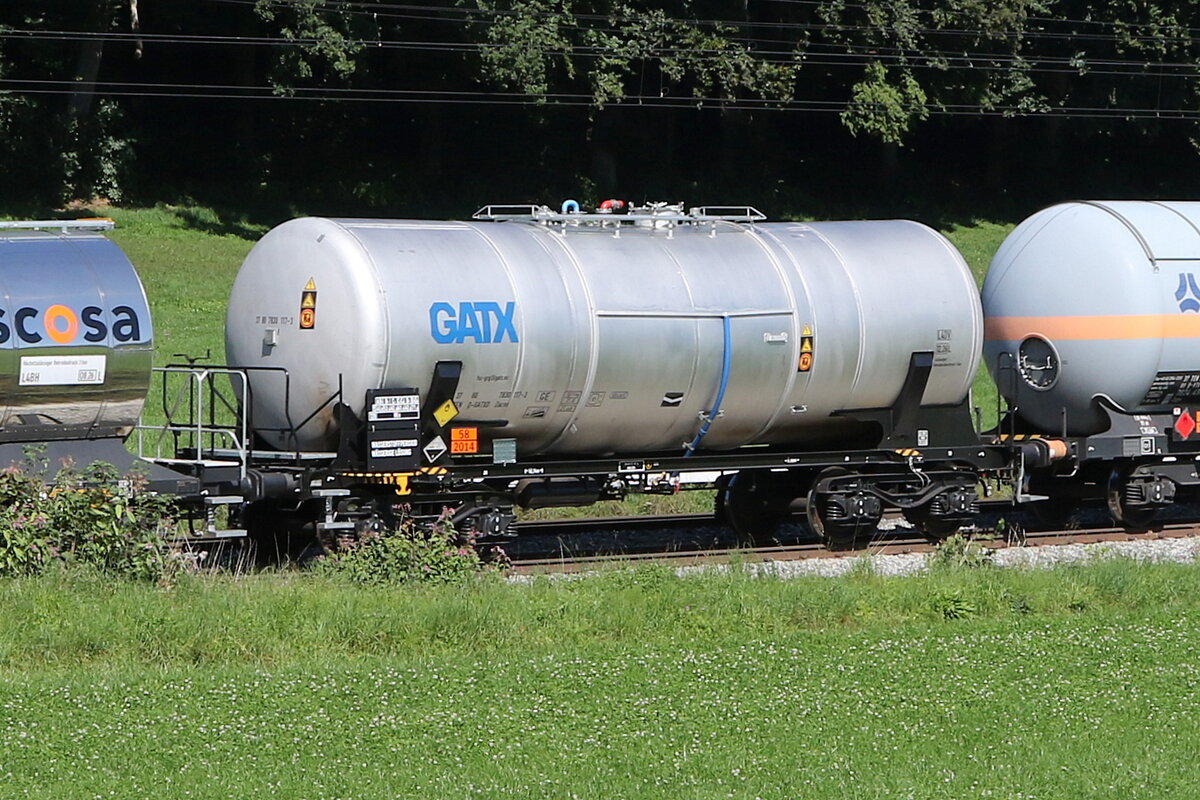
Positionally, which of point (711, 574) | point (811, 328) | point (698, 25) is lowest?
point (711, 574)

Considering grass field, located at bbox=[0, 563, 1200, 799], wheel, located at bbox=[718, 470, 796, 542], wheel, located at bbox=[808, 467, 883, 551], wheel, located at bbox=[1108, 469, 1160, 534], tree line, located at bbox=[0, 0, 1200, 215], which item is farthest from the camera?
tree line, located at bbox=[0, 0, 1200, 215]

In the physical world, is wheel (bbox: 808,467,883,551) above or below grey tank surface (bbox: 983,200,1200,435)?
below

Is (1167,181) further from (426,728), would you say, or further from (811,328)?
(426,728)

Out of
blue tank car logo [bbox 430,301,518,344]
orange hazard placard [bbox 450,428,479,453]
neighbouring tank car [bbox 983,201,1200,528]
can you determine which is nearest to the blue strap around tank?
blue tank car logo [bbox 430,301,518,344]

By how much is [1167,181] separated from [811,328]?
59873mm

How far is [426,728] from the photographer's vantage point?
31.6ft

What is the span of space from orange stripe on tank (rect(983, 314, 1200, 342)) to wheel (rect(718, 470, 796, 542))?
3.62 meters

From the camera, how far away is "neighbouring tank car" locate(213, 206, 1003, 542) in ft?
51.0

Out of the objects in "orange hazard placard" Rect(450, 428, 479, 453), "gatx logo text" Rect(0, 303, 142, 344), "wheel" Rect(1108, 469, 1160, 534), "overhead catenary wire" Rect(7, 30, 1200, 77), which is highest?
"overhead catenary wire" Rect(7, 30, 1200, 77)

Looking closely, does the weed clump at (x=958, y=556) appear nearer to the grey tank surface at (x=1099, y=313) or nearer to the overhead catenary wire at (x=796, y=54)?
the grey tank surface at (x=1099, y=313)

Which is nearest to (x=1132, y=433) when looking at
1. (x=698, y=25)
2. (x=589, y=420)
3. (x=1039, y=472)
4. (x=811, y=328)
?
(x=1039, y=472)

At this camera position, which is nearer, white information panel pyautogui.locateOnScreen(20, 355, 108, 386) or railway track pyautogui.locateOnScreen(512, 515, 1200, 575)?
white information panel pyautogui.locateOnScreen(20, 355, 108, 386)

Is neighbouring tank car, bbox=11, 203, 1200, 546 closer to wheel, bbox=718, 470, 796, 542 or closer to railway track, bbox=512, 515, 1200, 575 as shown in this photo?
wheel, bbox=718, 470, 796, 542

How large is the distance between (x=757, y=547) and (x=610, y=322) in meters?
3.92
